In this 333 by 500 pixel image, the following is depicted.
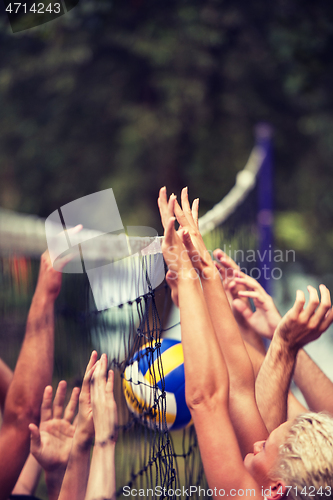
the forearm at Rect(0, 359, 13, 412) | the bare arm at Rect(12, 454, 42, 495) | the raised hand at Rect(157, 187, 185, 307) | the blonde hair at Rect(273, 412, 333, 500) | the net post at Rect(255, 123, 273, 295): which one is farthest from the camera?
the net post at Rect(255, 123, 273, 295)

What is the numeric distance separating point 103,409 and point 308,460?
496mm

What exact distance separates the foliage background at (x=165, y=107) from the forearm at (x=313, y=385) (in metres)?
5.40

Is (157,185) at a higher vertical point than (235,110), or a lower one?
lower

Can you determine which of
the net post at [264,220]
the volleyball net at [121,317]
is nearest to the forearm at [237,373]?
the volleyball net at [121,317]

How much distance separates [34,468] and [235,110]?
6569mm

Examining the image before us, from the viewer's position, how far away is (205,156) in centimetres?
742

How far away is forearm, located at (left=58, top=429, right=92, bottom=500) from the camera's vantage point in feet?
3.79

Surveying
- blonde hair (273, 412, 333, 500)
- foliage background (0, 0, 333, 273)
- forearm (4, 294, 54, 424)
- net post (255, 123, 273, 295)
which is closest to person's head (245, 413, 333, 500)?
blonde hair (273, 412, 333, 500)

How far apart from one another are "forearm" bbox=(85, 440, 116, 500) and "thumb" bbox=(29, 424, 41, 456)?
0.17 metres

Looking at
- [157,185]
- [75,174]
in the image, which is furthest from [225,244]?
[75,174]

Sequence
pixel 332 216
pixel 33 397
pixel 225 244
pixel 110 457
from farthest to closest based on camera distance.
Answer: pixel 332 216, pixel 225 244, pixel 33 397, pixel 110 457

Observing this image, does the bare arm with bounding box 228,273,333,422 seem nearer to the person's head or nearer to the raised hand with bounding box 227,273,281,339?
the raised hand with bounding box 227,273,281,339

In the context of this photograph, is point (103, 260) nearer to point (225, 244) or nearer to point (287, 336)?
point (287, 336)

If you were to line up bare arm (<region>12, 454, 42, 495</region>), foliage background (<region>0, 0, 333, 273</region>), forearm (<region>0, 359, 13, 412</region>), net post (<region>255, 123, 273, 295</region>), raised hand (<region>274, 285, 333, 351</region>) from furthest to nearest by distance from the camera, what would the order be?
foliage background (<region>0, 0, 333, 273</region>), net post (<region>255, 123, 273, 295</region>), bare arm (<region>12, 454, 42, 495</region>), forearm (<region>0, 359, 13, 412</region>), raised hand (<region>274, 285, 333, 351</region>)
